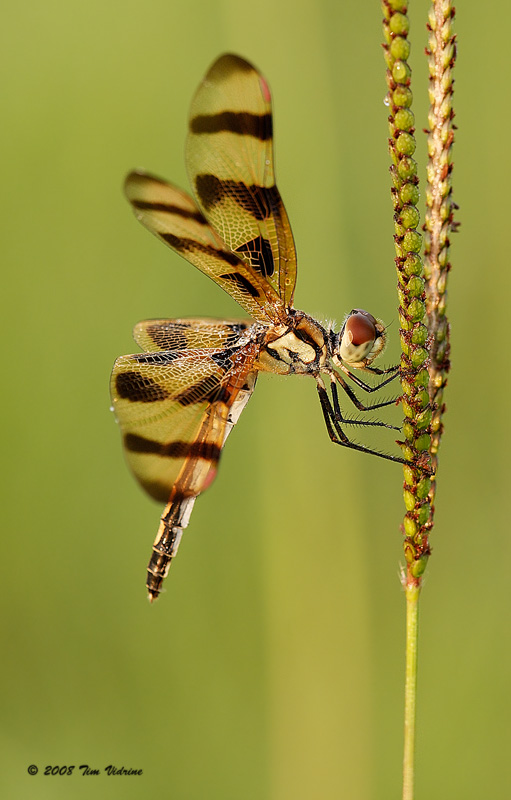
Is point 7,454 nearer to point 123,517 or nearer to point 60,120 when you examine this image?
point 123,517

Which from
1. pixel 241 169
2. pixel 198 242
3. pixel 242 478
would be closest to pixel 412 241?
pixel 241 169

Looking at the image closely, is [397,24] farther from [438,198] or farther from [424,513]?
[424,513]

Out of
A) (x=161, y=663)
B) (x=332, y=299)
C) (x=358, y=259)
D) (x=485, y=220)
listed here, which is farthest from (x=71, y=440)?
(x=485, y=220)

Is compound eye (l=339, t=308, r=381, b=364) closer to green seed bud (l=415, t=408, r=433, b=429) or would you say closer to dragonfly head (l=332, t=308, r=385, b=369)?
dragonfly head (l=332, t=308, r=385, b=369)

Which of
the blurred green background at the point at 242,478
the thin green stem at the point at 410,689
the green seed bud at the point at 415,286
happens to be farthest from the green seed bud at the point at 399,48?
the blurred green background at the point at 242,478

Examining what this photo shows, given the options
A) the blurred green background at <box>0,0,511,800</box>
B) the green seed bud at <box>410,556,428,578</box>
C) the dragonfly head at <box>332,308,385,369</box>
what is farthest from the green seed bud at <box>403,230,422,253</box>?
the blurred green background at <box>0,0,511,800</box>

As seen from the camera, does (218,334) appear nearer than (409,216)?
No

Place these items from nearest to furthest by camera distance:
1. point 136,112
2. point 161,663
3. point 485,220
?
1. point 161,663
2. point 485,220
3. point 136,112
